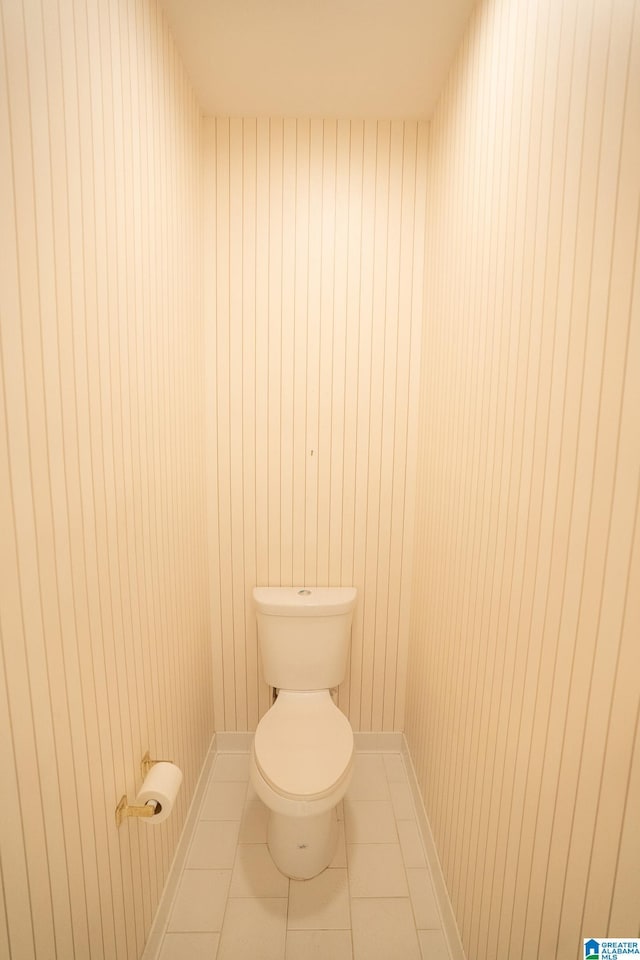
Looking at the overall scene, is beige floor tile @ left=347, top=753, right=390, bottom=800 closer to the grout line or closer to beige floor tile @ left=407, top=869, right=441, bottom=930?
the grout line

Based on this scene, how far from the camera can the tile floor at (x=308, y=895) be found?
1331 mm

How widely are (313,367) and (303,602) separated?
0.95 meters

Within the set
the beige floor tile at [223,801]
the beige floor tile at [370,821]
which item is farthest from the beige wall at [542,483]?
the beige floor tile at [223,801]

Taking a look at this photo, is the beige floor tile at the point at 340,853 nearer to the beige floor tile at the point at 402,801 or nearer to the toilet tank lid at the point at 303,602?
the beige floor tile at the point at 402,801

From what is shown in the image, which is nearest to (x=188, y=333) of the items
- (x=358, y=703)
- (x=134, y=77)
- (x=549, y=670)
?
(x=134, y=77)

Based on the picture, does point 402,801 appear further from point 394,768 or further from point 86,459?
point 86,459

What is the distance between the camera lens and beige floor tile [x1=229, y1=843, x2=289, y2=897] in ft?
4.87

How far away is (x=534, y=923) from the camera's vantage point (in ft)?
2.95

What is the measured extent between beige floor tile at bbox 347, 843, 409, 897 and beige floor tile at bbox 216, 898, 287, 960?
0.25m

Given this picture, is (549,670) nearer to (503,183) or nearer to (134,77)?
(503,183)

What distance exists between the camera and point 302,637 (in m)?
1.87

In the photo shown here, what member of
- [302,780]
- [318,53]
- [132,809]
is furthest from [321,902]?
[318,53]

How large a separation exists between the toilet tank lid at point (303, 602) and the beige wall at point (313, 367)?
0.09 meters

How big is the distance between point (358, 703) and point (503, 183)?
2.03 m
